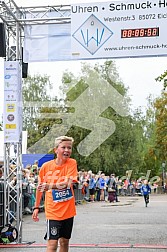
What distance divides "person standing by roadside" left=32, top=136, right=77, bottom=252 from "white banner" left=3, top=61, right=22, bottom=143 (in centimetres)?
448

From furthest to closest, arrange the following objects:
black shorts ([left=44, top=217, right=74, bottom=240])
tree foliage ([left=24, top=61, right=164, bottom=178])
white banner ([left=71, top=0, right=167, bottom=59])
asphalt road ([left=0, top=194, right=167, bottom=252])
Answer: tree foliage ([left=24, top=61, right=164, bottom=178]) → white banner ([left=71, top=0, right=167, bottom=59]) → asphalt road ([left=0, top=194, right=167, bottom=252]) → black shorts ([left=44, top=217, right=74, bottom=240])

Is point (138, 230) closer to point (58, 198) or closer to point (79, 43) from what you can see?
point (79, 43)

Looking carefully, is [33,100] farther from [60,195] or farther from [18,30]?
[60,195]

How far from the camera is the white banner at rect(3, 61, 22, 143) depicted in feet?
39.0

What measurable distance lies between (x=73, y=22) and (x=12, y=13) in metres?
1.26

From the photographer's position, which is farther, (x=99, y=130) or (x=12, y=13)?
(x=99, y=130)

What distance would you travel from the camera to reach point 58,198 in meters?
7.36

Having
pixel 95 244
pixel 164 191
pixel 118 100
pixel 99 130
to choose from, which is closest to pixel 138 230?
pixel 95 244

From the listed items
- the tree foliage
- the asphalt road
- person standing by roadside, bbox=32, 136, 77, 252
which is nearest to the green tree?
the tree foliage

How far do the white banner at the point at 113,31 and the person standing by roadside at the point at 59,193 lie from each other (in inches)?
172

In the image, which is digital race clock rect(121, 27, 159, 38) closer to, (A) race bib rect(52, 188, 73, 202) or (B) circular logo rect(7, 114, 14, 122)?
(B) circular logo rect(7, 114, 14, 122)

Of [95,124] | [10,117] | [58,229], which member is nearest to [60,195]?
[58,229]

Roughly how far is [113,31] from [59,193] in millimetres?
4994

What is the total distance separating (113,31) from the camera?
11414mm
